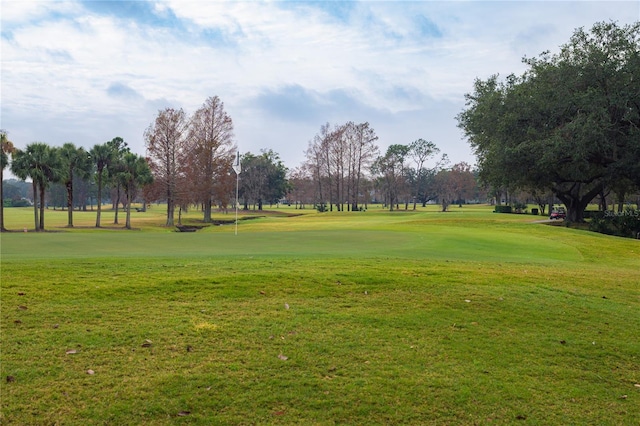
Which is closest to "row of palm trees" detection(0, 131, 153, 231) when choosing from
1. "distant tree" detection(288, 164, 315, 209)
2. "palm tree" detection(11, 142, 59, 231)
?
"palm tree" detection(11, 142, 59, 231)

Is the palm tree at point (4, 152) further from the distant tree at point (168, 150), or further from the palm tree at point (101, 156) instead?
the distant tree at point (168, 150)

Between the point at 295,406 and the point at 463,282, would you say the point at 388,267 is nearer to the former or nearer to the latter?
the point at 463,282

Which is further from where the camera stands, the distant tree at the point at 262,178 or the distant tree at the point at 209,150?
the distant tree at the point at 262,178

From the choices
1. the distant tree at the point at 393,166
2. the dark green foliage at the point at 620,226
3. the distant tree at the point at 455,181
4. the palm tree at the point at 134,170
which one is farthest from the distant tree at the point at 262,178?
the dark green foliage at the point at 620,226

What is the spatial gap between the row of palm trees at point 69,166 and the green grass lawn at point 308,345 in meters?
35.9

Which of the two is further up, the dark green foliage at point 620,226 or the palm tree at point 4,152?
the palm tree at point 4,152

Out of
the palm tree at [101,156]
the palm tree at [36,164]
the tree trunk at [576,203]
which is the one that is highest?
the palm tree at [101,156]

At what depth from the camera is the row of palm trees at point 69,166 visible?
1668 inches

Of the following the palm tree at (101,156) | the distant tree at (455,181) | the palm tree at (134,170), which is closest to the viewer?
the palm tree at (134,170)

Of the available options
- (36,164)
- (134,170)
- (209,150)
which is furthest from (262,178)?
(36,164)

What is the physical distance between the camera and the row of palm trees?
1668 inches

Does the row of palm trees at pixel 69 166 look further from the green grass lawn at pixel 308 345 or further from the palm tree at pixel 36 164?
the green grass lawn at pixel 308 345

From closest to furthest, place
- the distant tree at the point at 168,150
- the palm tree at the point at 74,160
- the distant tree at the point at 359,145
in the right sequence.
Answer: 1. the palm tree at the point at 74,160
2. the distant tree at the point at 168,150
3. the distant tree at the point at 359,145

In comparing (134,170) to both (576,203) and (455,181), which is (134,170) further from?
(455,181)
